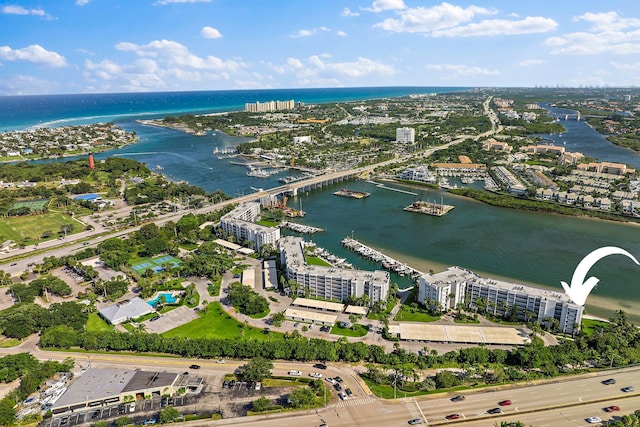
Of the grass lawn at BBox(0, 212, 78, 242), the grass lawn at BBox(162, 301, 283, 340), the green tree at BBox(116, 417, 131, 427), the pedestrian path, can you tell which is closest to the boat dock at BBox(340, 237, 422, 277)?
the grass lawn at BBox(162, 301, 283, 340)

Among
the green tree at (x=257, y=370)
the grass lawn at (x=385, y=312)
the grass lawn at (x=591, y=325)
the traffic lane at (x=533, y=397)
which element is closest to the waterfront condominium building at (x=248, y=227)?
the grass lawn at (x=385, y=312)

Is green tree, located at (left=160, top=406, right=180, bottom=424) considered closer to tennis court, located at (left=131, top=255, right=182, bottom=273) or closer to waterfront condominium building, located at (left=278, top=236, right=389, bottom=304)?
waterfront condominium building, located at (left=278, top=236, right=389, bottom=304)

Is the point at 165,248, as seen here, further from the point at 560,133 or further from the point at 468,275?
the point at 560,133

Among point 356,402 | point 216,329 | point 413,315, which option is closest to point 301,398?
point 356,402

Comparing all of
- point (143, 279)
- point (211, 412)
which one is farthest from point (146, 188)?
point (211, 412)

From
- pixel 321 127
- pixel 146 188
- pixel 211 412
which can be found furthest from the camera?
pixel 321 127

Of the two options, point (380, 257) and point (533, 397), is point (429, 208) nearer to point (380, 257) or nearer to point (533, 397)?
point (380, 257)
